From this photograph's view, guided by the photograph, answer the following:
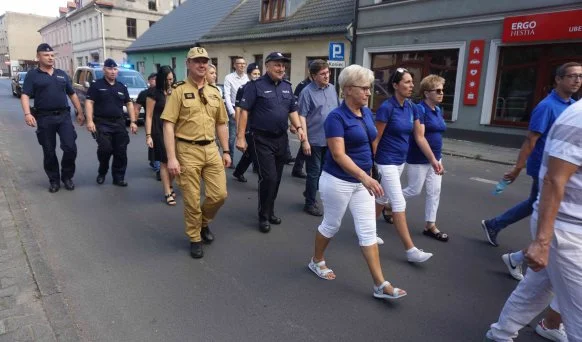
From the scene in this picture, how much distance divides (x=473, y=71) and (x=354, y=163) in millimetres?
10801

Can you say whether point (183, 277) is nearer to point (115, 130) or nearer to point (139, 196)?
point (139, 196)

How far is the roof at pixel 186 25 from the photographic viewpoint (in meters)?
27.1

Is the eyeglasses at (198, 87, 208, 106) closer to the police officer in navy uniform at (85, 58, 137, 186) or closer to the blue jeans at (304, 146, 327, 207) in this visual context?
the blue jeans at (304, 146, 327, 207)

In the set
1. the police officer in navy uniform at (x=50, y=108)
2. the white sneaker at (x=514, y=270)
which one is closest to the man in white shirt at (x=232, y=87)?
the police officer in navy uniform at (x=50, y=108)

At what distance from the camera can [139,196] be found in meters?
6.22

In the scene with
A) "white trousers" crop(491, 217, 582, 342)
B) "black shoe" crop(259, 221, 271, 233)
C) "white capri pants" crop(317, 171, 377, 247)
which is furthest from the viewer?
"black shoe" crop(259, 221, 271, 233)

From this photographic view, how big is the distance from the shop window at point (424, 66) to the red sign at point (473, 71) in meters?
0.66

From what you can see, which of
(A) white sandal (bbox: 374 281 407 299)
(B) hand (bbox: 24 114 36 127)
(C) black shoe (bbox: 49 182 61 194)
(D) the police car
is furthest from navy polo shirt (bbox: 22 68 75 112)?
(D) the police car

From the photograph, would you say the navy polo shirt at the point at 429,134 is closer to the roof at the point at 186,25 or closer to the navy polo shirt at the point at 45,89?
the navy polo shirt at the point at 45,89

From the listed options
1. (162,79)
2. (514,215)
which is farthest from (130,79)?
(514,215)

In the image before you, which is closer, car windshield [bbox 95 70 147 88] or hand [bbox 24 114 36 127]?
hand [bbox 24 114 36 127]

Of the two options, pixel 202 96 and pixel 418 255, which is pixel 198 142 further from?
pixel 418 255

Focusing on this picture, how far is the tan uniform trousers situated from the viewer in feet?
13.4

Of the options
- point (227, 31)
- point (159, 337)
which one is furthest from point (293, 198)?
point (227, 31)
